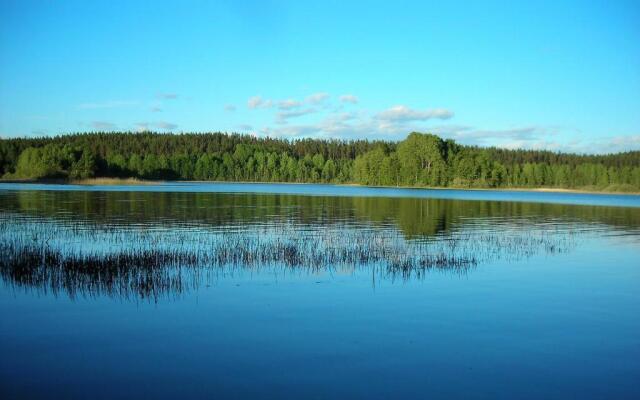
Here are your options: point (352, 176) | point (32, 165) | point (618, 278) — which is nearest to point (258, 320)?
point (618, 278)

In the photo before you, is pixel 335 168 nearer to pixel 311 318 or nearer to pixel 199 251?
pixel 199 251

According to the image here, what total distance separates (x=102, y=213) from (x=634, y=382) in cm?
3644

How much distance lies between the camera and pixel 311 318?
512 inches

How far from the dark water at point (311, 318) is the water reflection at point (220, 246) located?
0.13m

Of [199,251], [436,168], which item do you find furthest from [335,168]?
[199,251]

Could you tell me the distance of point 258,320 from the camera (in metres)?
12.8

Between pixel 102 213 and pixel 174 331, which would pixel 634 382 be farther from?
pixel 102 213

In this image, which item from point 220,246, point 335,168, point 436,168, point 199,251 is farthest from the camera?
point 335,168

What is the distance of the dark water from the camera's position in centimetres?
911

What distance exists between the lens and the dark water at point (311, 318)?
9.11 meters

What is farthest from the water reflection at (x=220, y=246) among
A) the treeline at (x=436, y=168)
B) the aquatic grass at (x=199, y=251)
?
the treeline at (x=436, y=168)

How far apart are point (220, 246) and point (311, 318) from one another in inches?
433

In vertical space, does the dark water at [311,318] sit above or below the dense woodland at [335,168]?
below

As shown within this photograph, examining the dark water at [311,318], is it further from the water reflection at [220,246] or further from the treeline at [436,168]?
the treeline at [436,168]
